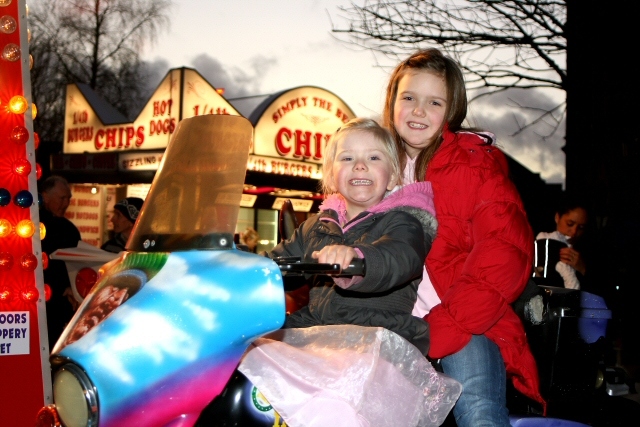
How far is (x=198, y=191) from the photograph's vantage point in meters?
2.33

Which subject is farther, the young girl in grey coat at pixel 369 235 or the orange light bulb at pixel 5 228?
the orange light bulb at pixel 5 228

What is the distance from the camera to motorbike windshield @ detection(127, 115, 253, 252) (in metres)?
2.26

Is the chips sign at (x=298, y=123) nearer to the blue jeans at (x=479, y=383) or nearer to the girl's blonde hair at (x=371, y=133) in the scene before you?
the girl's blonde hair at (x=371, y=133)

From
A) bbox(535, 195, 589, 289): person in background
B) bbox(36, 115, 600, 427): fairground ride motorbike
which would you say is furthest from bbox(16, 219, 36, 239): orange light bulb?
bbox(535, 195, 589, 289): person in background

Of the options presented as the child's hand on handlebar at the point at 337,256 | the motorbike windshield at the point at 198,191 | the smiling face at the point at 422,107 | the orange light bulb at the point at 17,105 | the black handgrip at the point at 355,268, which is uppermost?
the orange light bulb at the point at 17,105

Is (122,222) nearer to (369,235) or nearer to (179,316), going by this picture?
(369,235)

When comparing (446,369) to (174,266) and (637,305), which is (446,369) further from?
(637,305)

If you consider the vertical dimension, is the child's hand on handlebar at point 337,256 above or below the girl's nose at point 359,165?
below

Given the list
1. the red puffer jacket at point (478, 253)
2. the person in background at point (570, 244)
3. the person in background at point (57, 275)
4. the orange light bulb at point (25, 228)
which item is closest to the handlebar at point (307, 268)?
the red puffer jacket at point (478, 253)

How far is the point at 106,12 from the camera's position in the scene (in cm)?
3419

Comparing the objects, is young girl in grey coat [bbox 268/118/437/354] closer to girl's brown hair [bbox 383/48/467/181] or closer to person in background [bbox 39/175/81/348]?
girl's brown hair [bbox 383/48/467/181]

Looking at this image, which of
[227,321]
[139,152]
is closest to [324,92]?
[139,152]

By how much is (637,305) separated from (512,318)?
331 inches

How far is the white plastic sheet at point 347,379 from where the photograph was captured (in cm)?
227
